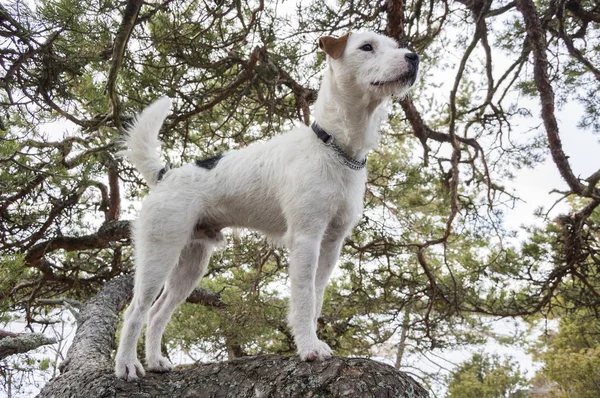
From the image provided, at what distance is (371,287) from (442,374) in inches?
197

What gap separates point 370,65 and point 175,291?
1614 millimetres

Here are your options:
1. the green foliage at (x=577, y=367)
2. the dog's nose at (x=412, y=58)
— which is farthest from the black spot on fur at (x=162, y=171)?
the green foliage at (x=577, y=367)

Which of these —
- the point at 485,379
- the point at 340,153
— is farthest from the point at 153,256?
the point at 485,379

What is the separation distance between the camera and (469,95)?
539 centimetres

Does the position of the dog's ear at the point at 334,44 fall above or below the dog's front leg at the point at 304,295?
above

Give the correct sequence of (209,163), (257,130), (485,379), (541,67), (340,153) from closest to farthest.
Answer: (340,153) < (209,163) < (541,67) < (257,130) < (485,379)

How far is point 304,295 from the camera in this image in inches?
79.1

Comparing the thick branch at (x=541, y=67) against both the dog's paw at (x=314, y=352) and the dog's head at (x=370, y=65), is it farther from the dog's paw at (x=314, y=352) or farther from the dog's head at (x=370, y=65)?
the dog's paw at (x=314, y=352)

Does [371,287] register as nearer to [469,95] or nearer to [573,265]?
[573,265]

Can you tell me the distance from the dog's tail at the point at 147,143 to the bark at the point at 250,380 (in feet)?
3.39

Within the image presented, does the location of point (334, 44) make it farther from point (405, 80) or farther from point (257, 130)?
point (257, 130)

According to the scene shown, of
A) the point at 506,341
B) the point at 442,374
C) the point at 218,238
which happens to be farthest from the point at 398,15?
the point at 506,341

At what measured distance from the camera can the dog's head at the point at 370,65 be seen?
2.12 m

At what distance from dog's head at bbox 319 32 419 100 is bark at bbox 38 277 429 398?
127 centimetres
